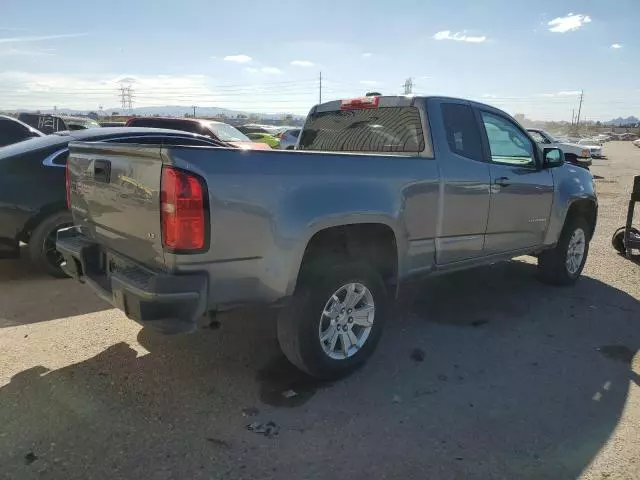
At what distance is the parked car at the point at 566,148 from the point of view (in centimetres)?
1684

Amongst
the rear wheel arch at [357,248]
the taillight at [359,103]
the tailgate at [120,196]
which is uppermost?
the taillight at [359,103]

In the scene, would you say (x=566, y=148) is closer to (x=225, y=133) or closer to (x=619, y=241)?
(x=225, y=133)

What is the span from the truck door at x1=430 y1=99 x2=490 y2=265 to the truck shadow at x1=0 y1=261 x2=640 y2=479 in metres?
0.82

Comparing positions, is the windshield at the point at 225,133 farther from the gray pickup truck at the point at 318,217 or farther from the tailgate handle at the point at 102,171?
the tailgate handle at the point at 102,171

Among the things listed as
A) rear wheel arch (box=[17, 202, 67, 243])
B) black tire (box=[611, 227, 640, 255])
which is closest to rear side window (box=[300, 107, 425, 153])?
rear wheel arch (box=[17, 202, 67, 243])

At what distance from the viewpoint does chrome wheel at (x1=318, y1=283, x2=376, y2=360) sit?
3537 mm

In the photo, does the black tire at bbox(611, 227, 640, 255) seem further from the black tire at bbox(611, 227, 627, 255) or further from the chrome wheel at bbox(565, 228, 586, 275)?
the chrome wheel at bbox(565, 228, 586, 275)

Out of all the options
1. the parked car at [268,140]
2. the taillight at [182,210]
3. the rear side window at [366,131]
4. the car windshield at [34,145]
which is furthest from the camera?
the parked car at [268,140]

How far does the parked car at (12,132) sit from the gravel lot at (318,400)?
4640mm

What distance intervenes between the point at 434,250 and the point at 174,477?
2512mm

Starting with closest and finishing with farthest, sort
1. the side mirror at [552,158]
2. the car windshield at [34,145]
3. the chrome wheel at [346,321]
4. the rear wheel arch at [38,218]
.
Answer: the chrome wheel at [346,321], the side mirror at [552,158], the rear wheel arch at [38,218], the car windshield at [34,145]

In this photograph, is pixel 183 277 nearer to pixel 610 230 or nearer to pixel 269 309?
pixel 269 309

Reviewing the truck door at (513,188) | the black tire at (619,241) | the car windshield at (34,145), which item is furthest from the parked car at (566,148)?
the car windshield at (34,145)

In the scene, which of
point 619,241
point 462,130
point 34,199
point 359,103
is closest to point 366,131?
point 359,103
